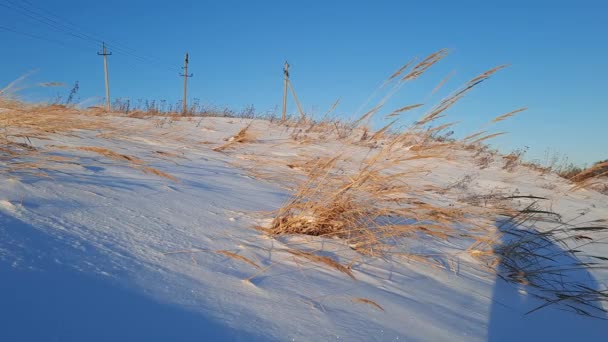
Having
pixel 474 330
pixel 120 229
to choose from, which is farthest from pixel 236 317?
pixel 474 330

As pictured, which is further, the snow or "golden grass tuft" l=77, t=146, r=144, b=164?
"golden grass tuft" l=77, t=146, r=144, b=164

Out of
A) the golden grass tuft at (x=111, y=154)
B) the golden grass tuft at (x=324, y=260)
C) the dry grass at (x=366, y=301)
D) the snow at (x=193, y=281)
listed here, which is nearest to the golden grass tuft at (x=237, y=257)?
the snow at (x=193, y=281)

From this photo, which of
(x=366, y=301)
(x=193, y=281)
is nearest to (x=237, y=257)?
(x=193, y=281)

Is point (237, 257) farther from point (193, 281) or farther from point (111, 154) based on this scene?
point (111, 154)

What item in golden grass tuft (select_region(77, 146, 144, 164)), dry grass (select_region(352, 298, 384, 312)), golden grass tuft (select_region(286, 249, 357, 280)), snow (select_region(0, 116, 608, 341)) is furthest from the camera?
golden grass tuft (select_region(77, 146, 144, 164))

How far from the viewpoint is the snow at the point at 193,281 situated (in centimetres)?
56

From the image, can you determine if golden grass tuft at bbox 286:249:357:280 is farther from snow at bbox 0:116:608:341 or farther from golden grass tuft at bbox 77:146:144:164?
golden grass tuft at bbox 77:146:144:164

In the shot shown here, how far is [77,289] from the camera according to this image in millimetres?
591

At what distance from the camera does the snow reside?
1.83ft

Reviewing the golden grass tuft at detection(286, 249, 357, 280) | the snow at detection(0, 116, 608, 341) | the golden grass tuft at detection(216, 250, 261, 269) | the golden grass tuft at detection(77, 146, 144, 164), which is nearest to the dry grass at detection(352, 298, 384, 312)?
the snow at detection(0, 116, 608, 341)

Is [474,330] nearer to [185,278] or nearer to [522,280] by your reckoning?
[522,280]

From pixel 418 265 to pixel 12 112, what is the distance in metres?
2.26

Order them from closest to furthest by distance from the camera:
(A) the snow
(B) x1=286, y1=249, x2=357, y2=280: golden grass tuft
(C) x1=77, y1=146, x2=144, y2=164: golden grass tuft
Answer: (A) the snow → (B) x1=286, y1=249, x2=357, y2=280: golden grass tuft → (C) x1=77, y1=146, x2=144, y2=164: golden grass tuft

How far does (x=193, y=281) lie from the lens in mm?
729
